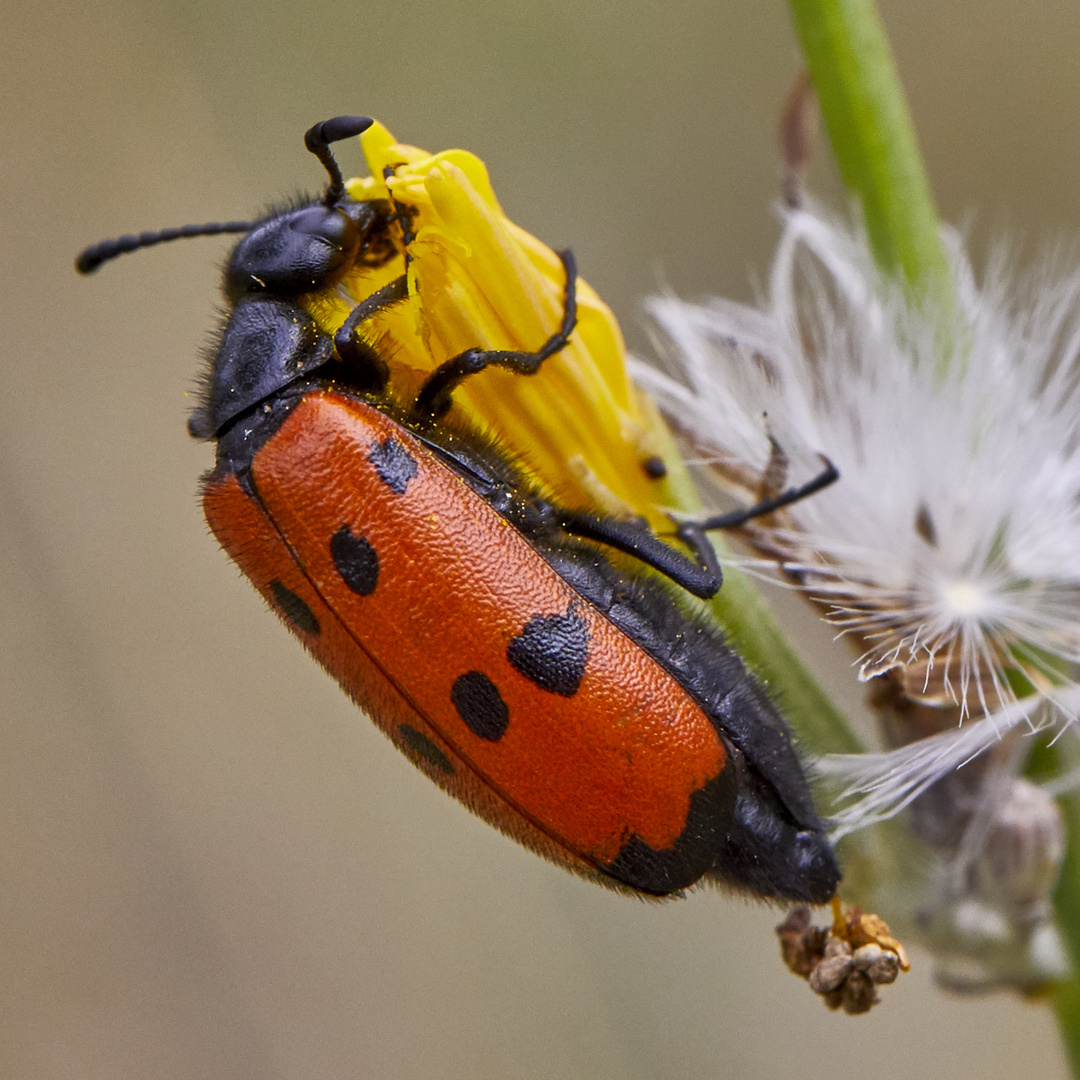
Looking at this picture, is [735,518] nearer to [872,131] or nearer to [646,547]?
[646,547]

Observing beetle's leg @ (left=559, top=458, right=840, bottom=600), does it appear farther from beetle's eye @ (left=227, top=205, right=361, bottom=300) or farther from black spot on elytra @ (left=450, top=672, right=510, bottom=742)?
beetle's eye @ (left=227, top=205, right=361, bottom=300)

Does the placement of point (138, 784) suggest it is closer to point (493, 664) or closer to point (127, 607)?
point (127, 607)

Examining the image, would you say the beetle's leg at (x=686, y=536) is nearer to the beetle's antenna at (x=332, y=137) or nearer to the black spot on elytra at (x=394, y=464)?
the black spot on elytra at (x=394, y=464)

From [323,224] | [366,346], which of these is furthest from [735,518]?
[323,224]

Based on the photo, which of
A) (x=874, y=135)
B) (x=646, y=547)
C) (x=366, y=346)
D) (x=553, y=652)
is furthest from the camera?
(x=366, y=346)

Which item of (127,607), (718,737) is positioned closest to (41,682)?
(127,607)

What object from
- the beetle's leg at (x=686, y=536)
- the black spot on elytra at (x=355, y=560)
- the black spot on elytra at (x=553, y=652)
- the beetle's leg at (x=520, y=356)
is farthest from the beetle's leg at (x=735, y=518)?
the black spot on elytra at (x=355, y=560)
